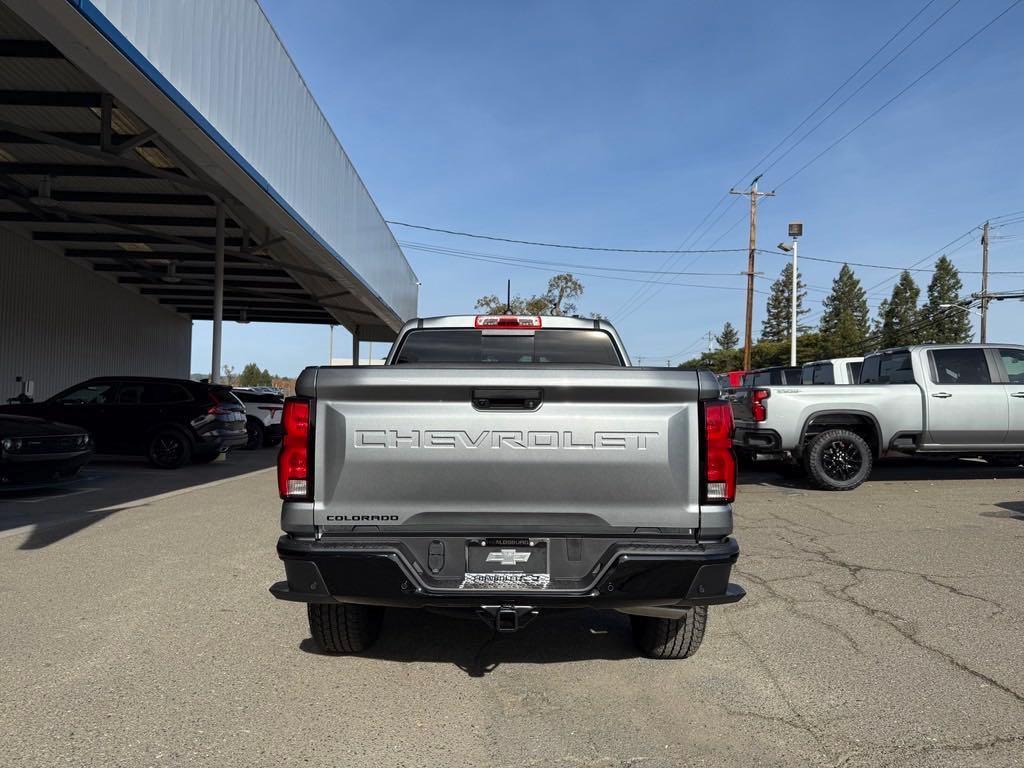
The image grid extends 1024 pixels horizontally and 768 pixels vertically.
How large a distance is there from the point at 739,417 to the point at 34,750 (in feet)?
30.8

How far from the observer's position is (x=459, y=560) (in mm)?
3418

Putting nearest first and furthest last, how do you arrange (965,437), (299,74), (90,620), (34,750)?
(34,750)
(90,620)
(965,437)
(299,74)

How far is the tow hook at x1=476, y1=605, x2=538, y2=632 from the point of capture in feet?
11.1

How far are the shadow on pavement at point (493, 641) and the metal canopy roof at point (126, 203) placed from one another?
304 inches

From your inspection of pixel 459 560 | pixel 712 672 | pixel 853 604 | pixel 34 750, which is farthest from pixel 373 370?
pixel 853 604

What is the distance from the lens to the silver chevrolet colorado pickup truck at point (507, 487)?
338 cm

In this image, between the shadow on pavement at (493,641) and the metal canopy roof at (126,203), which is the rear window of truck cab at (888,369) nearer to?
the shadow on pavement at (493,641)

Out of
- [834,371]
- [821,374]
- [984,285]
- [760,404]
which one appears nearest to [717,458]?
[760,404]

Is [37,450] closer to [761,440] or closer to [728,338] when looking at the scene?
[761,440]

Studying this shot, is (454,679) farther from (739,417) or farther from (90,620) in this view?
(739,417)

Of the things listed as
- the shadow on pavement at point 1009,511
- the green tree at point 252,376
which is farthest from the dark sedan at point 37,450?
the green tree at point 252,376

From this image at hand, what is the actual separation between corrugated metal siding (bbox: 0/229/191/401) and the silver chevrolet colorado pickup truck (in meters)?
19.1

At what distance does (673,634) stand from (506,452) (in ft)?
5.26

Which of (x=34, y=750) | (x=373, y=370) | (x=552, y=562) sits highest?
(x=373, y=370)
